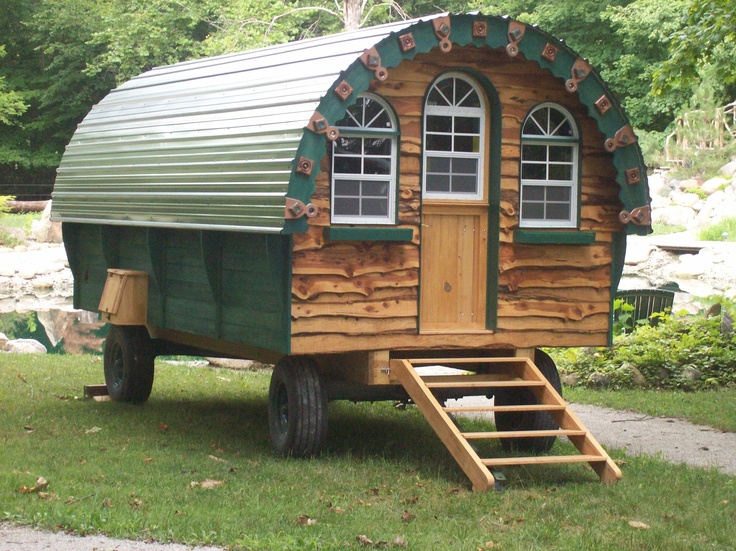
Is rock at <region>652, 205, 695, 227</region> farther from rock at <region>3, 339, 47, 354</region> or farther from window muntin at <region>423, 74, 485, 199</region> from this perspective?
window muntin at <region>423, 74, 485, 199</region>

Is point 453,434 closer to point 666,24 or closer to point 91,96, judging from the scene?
point 666,24

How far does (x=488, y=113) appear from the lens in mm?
9453

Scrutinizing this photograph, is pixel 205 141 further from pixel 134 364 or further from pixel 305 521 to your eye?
pixel 305 521

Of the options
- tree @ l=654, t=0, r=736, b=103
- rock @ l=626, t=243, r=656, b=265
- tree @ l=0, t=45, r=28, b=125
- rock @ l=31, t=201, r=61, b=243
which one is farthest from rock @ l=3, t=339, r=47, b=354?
tree @ l=0, t=45, r=28, b=125

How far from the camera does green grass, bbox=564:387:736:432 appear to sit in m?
11.8

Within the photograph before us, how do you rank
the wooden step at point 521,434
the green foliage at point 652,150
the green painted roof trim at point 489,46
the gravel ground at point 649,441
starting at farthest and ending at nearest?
the green foliage at point 652,150
the green painted roof trim at point 489,46
the wooden step at point 521,434
the gravel ground at point 649,441

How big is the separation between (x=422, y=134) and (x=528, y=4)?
→ 37.9 metres

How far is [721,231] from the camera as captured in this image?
107ft

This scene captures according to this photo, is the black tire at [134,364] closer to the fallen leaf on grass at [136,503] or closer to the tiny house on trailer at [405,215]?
the tiny house on trailer at [405,215]

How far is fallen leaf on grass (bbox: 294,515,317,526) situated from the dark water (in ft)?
44.5

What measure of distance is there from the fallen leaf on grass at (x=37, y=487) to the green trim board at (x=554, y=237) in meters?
4.14

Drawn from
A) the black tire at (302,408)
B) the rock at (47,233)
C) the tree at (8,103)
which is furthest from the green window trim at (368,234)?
the tree at (8,103)

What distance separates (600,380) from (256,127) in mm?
7016

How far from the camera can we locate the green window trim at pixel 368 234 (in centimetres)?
858
